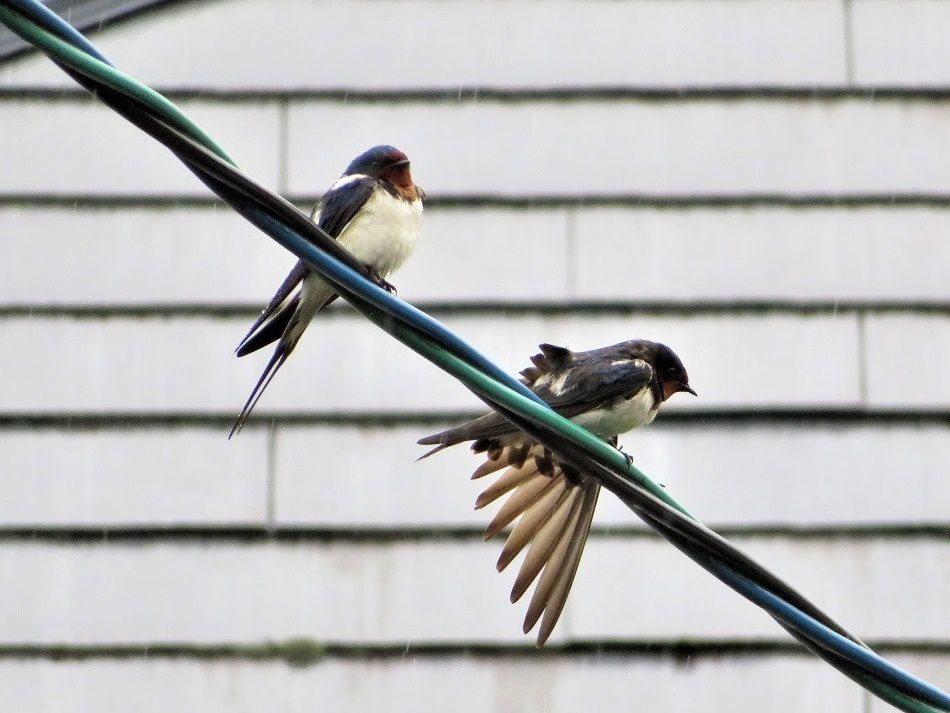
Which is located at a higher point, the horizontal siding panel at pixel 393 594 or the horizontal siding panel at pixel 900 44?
the horizontal siding panel at pixel 900 44

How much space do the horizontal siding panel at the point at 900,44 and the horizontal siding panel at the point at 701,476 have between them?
94 cm

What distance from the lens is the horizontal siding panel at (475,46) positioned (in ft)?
13.4

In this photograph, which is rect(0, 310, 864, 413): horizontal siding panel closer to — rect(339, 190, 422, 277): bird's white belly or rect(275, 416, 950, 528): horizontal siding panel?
rect(275, 416, 950, 528): horizontal siding panel

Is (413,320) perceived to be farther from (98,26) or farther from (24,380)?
(98,26)

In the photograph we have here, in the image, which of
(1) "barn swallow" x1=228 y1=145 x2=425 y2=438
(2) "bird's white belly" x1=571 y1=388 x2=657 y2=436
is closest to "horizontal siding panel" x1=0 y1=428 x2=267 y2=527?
(1) "barn swallow" x1=228 y1=145 x2=425 y2=438

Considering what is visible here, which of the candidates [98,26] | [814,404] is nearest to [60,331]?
[98,26]

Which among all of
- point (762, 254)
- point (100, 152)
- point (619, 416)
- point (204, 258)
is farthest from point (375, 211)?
point (762, 254)

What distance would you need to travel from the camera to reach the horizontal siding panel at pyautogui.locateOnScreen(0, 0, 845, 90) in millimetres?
4094

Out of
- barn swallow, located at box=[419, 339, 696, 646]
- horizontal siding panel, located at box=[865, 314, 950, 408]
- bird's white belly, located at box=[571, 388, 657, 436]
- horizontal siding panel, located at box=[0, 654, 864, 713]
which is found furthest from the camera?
horizontal siding panel, located at box=[865, 314, 950, 408]

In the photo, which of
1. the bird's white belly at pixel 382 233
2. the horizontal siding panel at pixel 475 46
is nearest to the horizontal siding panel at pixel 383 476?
the bird's white belly at pixel 382 233

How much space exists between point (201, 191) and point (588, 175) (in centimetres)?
100

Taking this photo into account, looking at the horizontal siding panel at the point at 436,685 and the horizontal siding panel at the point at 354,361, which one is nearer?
the horizontal siding panel at the point at 436,685

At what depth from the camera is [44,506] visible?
379cm

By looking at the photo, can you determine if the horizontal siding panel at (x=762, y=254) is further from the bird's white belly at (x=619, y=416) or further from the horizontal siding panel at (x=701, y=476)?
the bird's white belly at (x=619, y=416)
